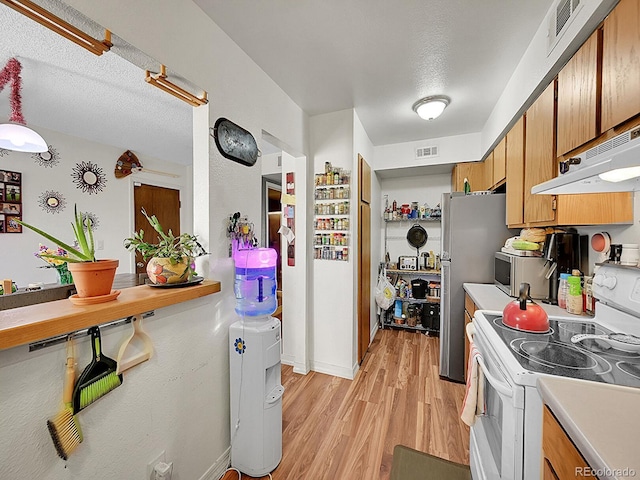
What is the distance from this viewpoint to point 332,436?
1783mm

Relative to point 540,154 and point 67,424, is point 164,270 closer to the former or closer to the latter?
point 67,424

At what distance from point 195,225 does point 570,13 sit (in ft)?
6.91

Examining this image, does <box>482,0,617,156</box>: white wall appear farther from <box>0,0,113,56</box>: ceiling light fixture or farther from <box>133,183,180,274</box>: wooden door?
<box>133,183,180,274</box>: wooden door

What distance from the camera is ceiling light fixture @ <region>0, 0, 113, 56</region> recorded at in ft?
2.70

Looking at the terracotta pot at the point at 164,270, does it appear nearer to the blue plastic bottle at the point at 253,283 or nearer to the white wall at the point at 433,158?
the blue plastic bottle at the point at 253,283

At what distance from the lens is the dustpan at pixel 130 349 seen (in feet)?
3.33

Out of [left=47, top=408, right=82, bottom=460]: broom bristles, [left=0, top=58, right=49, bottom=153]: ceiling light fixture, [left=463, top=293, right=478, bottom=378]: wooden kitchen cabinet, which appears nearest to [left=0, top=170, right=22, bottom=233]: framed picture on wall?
[left=0, top=58, right=49, bottom=153]: ceiling light fixture

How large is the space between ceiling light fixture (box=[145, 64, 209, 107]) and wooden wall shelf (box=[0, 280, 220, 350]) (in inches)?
37.2

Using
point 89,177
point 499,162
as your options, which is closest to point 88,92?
point 89,177

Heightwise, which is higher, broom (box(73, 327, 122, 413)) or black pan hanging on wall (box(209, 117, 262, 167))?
black pan hanging on wall (box(209, 117, 262, 167))

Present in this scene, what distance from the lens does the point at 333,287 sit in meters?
2.58

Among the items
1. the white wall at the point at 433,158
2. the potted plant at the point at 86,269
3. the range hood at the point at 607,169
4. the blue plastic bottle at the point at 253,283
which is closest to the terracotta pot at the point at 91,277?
the potted plant at the point at 86,269

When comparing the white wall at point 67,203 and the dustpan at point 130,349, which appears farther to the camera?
the white wall at point 67,203

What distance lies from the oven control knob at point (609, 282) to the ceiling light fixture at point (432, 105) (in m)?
1.74
